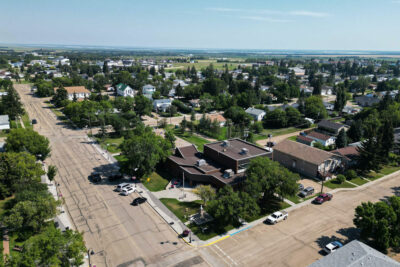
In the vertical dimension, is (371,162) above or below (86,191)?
above

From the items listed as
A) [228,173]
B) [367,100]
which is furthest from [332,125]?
[367,100]

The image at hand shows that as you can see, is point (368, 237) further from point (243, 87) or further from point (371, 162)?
point (243, 87)

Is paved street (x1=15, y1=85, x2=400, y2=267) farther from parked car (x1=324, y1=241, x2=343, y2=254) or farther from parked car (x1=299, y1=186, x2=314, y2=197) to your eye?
parked car (x1=299, y1=186, x2=314, y2=197)

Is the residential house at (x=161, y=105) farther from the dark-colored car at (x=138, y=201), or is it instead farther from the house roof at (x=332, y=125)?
the dark-colored car at (x=138, y=201)

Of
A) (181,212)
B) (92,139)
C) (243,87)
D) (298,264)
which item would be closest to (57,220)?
(181,212)

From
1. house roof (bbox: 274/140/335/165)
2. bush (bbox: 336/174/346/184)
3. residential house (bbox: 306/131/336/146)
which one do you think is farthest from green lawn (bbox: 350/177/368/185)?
residential house (bbox: 306/131/336/146)

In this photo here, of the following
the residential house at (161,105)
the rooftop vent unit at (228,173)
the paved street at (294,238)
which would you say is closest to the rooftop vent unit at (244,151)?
the rooftop vent unit at (228,173)
